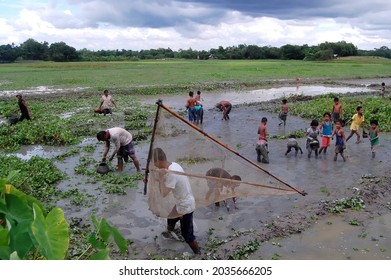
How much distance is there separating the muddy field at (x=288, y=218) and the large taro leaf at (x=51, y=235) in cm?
371

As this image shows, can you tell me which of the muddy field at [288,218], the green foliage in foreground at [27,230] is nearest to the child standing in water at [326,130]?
the muddy field at [288,218]

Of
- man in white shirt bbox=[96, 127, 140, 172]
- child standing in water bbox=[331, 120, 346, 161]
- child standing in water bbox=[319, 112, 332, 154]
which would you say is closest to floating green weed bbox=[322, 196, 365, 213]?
child standing in water bbox=[331, 120, 346, 161]

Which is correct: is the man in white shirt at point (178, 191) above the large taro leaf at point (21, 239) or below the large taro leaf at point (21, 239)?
below

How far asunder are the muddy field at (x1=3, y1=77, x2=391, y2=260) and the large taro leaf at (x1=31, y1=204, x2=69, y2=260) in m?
3.71

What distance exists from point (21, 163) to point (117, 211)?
4.03 metres

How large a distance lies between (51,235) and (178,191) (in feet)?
11.3

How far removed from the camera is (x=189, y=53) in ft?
313

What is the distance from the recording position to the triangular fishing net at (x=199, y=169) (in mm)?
5953

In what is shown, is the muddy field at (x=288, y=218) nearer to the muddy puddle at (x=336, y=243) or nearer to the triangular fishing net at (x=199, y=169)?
the muddy puddle at (x=336, y=243)

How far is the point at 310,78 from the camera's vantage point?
40.0m

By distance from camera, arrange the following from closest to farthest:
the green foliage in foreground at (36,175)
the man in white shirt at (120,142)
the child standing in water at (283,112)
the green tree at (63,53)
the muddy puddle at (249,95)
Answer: the green foliage in foreground at (36,175) < the man in white shirt at (120,142) < the child standing in water at (283,112) < the muddy puddle at (249,95) < the green tree at (63,53)

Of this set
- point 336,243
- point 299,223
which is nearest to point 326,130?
point 299,223

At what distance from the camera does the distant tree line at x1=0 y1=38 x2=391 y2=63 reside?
74625mm

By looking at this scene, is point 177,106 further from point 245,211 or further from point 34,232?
point 34,232
